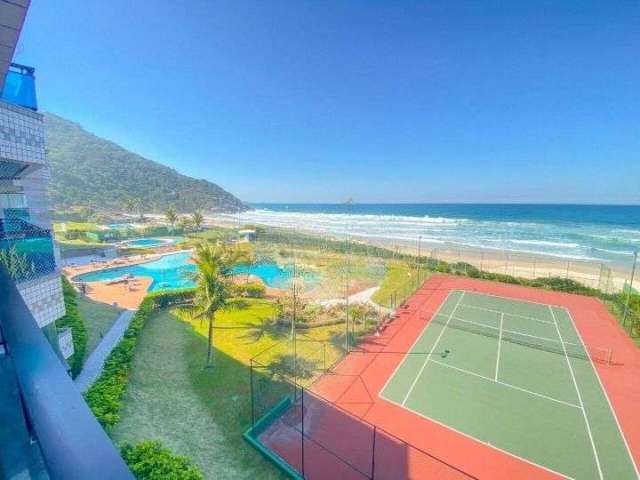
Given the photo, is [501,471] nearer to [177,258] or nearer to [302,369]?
[302,369]

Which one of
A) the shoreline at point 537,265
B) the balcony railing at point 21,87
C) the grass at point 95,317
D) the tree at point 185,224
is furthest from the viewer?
the tree at point 185,224

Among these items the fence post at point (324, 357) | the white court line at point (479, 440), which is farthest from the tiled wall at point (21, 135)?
the white court line at point (479, 440)

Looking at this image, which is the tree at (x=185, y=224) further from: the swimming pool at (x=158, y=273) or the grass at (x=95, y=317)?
the grass at (x=95, y=317)

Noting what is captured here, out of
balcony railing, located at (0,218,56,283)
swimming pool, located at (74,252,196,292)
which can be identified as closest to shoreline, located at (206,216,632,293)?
swimming pool, located at (74,252,196,292)

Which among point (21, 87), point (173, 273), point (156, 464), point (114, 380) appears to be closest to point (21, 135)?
point (21, 87)

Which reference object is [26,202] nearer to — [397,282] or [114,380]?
[114,380]
